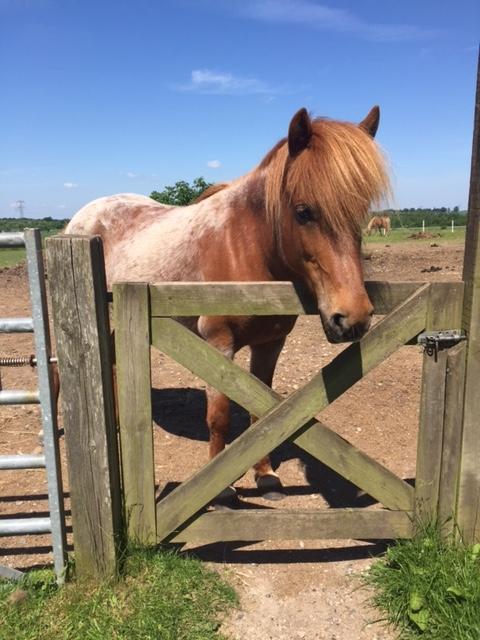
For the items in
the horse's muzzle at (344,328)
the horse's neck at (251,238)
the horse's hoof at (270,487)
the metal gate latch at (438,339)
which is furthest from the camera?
the horse's hoof at (270,487)

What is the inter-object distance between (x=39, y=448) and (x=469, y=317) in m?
3.72

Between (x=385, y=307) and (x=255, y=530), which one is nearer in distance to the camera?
(x=385, y=307)

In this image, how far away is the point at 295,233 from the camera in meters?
2.51

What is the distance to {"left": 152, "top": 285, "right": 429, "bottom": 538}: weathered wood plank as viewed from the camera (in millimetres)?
2365

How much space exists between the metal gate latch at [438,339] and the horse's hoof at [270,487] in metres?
1.73

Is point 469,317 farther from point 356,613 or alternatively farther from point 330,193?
point 356,613

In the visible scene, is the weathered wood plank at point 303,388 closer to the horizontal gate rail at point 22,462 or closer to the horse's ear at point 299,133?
the horizontal gate rail at point 22,462

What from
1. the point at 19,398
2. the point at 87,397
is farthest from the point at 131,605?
the point at 19,398

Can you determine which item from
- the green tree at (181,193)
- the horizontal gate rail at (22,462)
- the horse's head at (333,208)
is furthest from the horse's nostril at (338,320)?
the green tree at (181,193)

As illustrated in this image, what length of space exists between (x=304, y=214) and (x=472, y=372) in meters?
1.16

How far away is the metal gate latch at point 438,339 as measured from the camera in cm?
236

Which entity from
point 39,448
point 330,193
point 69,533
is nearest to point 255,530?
point 69,533

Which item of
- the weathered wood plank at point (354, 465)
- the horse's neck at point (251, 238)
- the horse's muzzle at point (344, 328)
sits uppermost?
the horse's neck at point (251, 238)

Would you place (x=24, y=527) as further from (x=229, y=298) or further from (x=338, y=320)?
(x=338, y=320)
